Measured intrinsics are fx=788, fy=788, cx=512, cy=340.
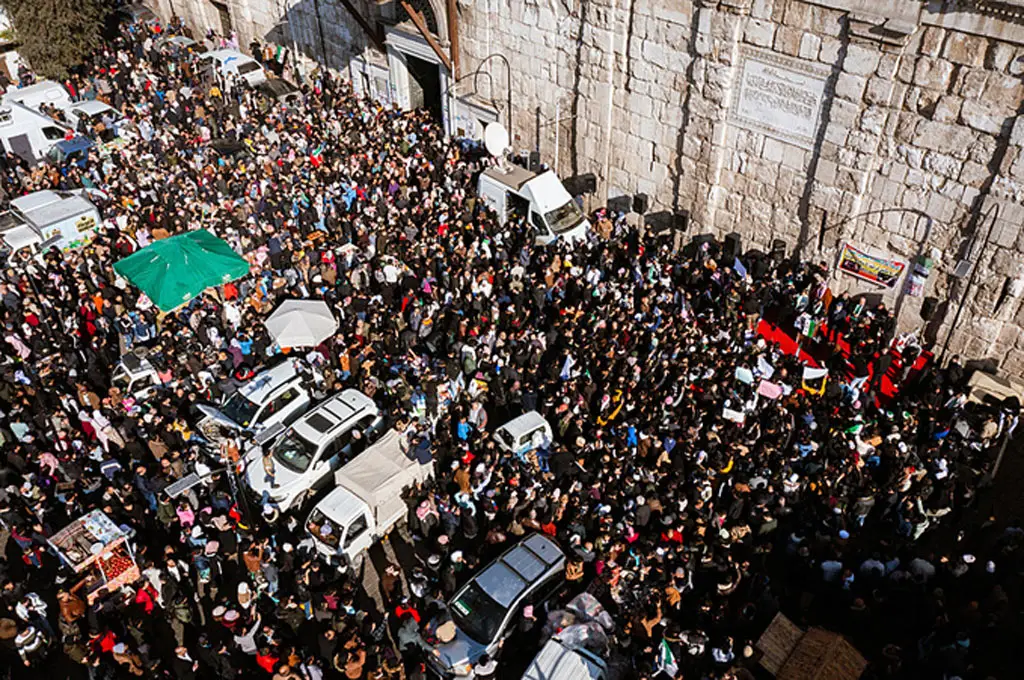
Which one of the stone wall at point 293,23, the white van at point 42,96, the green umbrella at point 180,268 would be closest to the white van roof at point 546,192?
the green umbrella at point 180,268

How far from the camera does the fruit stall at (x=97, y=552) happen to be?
1209 cm

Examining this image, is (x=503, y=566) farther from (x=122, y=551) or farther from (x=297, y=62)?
(x=297, y=62)

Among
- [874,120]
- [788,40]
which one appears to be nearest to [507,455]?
[874,120]

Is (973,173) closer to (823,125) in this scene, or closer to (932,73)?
(932,73)

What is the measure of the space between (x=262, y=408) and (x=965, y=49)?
13890mm

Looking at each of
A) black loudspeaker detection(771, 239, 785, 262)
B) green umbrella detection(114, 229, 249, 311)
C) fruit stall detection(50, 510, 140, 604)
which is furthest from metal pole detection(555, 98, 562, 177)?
fruit stall detection(50, 510, 140, 604)

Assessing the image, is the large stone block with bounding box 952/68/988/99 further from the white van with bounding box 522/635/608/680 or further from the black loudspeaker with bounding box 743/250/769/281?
the white van with bounding box 522/635/608/680

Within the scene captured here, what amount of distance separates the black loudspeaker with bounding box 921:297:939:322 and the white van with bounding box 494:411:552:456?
27.5 feet

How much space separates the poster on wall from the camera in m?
16.3

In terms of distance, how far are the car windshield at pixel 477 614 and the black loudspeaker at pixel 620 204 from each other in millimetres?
12287

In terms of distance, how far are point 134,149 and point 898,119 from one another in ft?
66.8

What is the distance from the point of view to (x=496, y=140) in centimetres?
2216

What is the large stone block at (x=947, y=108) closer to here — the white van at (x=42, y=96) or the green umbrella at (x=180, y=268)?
the green umbrella at (x=180, y=268)

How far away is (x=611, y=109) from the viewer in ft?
65.1
